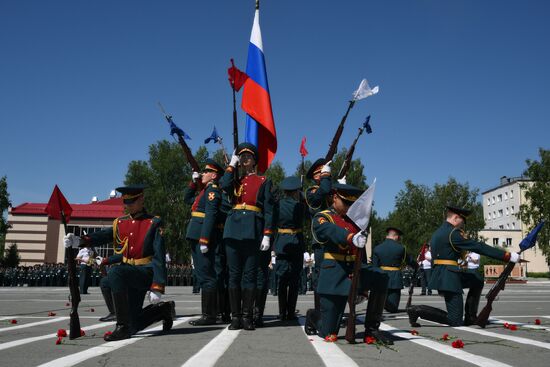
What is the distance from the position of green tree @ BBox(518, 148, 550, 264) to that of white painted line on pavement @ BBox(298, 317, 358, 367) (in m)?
46.1

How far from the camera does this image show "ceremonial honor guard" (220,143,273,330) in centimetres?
692

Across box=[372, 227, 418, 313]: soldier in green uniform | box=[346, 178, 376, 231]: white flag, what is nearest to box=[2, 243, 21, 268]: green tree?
box=[372, 227, 418, 313]: soldier in green uniform

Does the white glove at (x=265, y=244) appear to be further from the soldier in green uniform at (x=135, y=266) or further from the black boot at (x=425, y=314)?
the black boot at (x=425, y=314)

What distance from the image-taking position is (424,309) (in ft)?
24.4

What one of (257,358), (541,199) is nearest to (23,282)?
(257,358)

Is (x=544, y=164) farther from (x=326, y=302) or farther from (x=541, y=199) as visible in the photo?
(x=326, y=302)

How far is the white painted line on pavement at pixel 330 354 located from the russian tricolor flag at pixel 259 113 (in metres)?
4.84

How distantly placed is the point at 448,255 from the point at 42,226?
242 ft

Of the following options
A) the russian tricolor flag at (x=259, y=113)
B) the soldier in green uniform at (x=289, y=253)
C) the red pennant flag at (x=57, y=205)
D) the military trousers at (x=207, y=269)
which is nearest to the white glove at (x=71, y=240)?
the red pennant flag at (x=57, y=205)

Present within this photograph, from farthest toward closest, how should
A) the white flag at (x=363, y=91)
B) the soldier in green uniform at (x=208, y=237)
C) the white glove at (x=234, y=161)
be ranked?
the white flag at (x=363, y=91)
the soldier in green uniform at (x=208, y=237)
the white glove at (x=234, y=161)

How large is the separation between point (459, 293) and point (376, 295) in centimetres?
220

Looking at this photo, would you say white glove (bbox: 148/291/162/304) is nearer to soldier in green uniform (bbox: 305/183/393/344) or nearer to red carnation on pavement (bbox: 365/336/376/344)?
soldier in green uniform (bbox: 305/183/393/344)

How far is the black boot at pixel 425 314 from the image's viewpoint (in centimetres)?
743

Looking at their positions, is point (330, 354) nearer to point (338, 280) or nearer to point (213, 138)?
point (338, 280)
